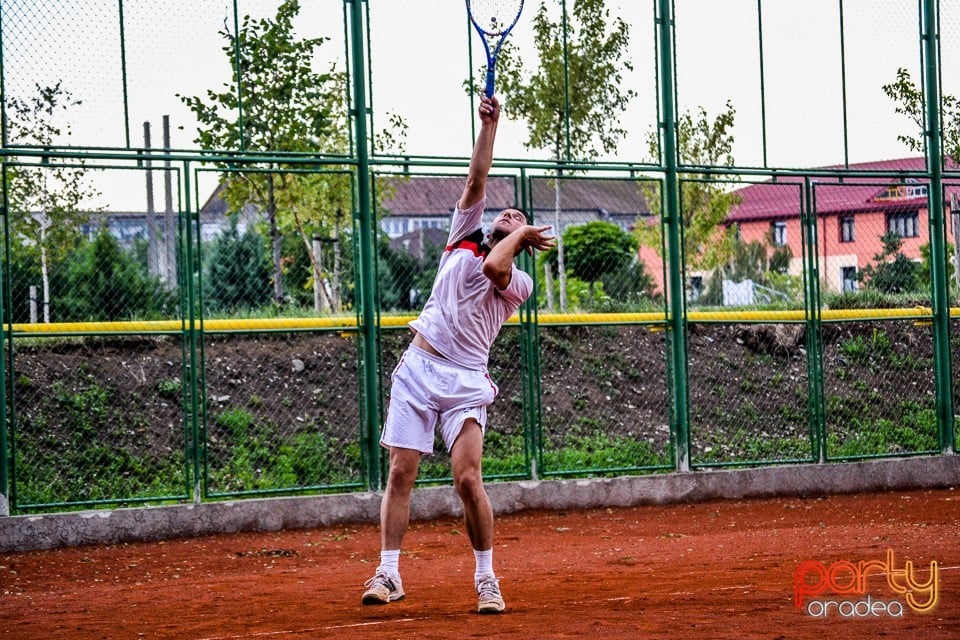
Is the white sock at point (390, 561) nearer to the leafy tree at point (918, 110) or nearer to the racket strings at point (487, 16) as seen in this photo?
the racket strings at point (487, 16)

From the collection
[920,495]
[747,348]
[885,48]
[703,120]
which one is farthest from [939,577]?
[747,348]

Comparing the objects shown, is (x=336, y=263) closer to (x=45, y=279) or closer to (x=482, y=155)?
(x=45, y=279)

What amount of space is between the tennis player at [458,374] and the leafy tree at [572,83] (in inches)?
235

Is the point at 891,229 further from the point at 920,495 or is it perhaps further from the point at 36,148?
the point at 36,148

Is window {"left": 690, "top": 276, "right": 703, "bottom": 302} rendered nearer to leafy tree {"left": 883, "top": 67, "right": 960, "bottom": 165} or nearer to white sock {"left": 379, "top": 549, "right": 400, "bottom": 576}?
leafy tree {"left": 883, "top": 67, "right": 960, "bottom": 165}

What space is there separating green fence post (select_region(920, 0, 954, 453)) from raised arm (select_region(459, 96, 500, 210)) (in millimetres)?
8464

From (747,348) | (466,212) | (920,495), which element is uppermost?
(466,212)

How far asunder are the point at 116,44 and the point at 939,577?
767cm

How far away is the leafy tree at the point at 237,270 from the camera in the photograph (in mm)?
12344

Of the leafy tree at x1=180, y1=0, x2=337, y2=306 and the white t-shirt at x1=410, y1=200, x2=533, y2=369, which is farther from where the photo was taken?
the leafy tree at x1=180, y1=0, x2=337, y2=306

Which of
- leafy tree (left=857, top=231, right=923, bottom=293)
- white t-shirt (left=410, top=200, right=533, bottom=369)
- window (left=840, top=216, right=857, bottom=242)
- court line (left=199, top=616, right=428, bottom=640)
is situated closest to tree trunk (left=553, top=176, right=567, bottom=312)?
window (left=840, top=216, right=857, bottom=242)

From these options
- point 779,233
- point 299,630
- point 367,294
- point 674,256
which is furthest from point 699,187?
point 299,630

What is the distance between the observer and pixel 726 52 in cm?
1344

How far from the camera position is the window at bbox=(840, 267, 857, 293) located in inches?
559
